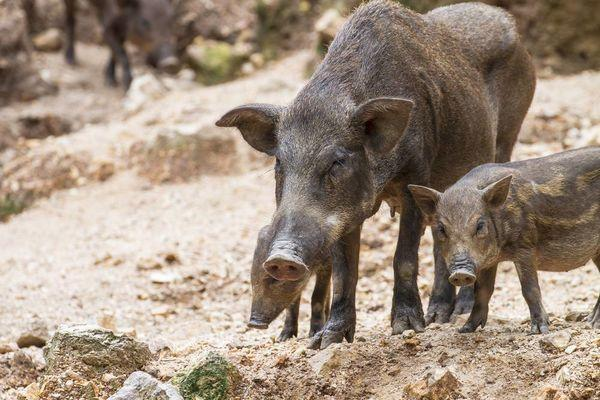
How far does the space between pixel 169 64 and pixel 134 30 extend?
3.31 feet

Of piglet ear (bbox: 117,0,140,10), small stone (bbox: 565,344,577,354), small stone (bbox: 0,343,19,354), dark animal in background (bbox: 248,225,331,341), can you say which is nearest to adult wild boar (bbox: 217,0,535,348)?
dark animal in background (bbox: 248,225,331,341)

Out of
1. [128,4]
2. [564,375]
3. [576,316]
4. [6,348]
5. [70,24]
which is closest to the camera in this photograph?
[564,375]

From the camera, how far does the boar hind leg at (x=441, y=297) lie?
274 inches

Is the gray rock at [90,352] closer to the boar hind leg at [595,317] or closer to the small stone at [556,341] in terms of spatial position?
the small stone at [556,341]

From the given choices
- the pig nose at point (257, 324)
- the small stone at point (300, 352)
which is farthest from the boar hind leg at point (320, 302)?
the pig nose at point (257, 324)

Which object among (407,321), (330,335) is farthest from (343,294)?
(407,321)

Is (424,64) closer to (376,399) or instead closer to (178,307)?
(376,399)

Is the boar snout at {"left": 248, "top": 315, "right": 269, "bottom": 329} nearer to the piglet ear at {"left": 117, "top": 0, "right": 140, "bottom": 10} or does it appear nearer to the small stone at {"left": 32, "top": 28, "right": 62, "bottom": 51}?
the piglet ear at {"left": 117, "top": 0, "right": 140, "bottom": 10}

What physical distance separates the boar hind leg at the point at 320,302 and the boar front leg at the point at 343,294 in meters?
0.39

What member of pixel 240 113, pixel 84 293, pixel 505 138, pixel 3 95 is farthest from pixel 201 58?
pixel 240 113

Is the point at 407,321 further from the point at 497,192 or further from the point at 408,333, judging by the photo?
the point at 497,192

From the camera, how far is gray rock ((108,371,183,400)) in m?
5.27

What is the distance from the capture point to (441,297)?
23.0 ft

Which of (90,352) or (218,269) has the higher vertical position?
(90,352)
